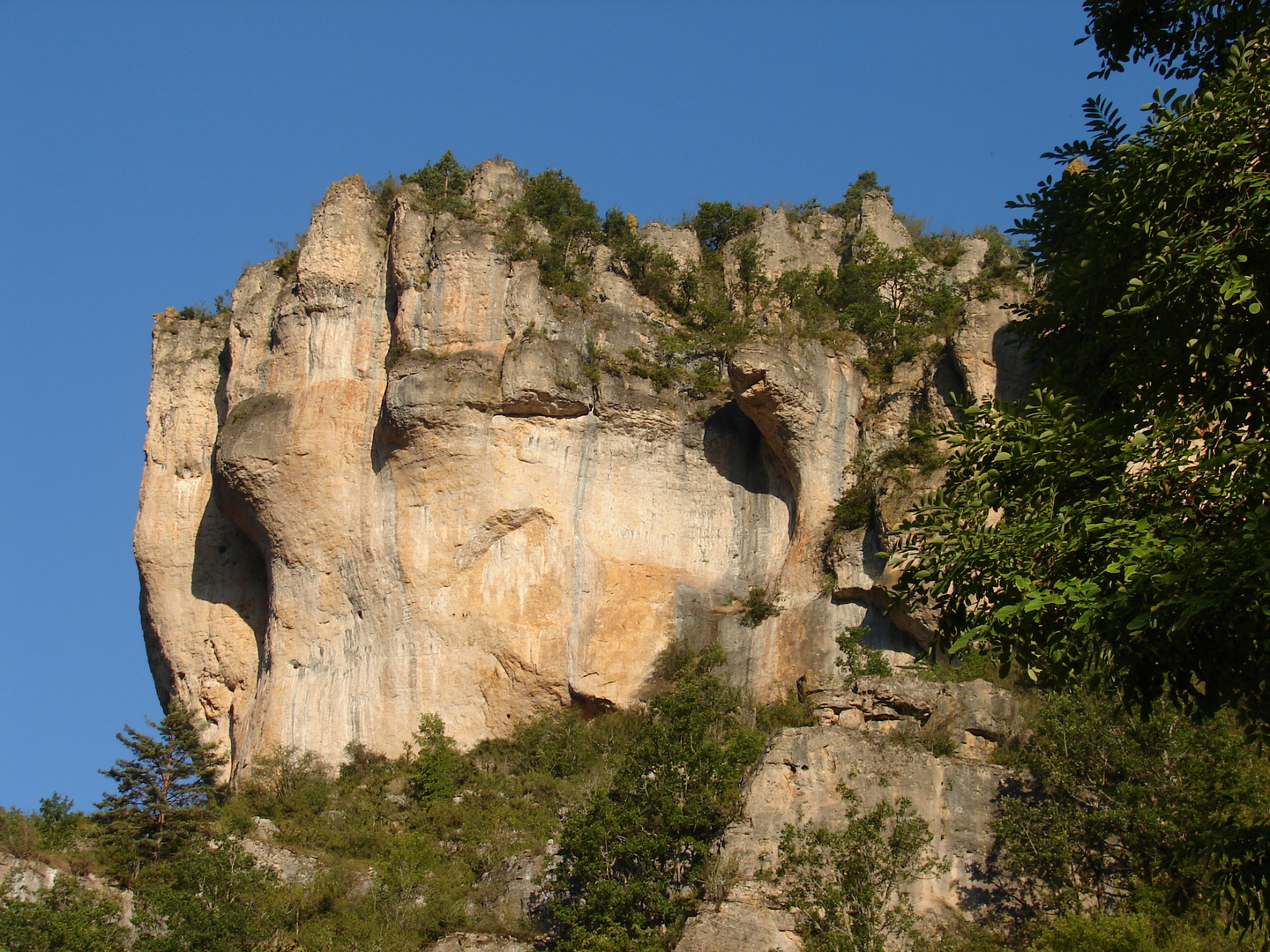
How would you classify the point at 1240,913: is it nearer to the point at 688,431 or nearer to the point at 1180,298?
the point at 1180,298

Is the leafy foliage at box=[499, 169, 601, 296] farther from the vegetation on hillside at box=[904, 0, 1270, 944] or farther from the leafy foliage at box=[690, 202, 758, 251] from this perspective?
the vegetation on hillside at box=[904, 0, 1270, 944]

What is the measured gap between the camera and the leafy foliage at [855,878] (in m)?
17.3

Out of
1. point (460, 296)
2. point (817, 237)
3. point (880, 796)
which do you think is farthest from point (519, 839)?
point (817, 237)

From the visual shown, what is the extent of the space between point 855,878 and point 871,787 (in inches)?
90.4

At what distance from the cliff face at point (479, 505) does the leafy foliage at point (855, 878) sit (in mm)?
6944

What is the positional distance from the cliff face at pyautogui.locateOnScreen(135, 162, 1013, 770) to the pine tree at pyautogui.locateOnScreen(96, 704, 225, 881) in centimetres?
320

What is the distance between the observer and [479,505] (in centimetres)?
2692

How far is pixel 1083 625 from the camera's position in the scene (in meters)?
8.51

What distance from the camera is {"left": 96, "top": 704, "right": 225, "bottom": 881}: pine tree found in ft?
69.5

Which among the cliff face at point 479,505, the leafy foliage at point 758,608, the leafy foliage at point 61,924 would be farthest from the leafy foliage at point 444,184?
the leafy foliage at point 61,924

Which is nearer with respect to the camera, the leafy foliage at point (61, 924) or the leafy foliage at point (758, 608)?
the leafy foliage at point (61, 924)

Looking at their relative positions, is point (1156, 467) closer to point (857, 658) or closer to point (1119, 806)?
point (1119, 806)

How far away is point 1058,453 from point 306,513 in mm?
20409

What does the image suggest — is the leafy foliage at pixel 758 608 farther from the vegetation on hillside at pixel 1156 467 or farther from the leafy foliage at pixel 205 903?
the vegetation on hillside at pixel 1156 467
